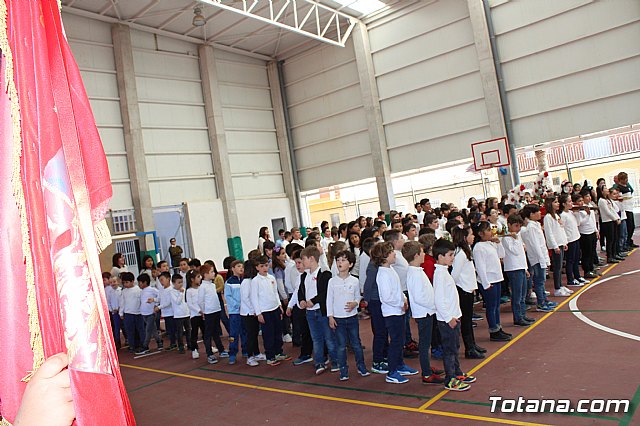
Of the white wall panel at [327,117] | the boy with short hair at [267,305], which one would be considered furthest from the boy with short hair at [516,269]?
the white wall panel at [327,117]

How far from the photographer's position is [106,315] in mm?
1566

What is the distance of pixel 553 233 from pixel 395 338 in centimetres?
390

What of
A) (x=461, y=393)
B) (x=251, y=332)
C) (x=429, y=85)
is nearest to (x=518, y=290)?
(x=461, y=393)

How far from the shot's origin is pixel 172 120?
18.8 metres

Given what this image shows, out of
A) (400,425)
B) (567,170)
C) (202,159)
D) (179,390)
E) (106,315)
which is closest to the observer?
(106,315)

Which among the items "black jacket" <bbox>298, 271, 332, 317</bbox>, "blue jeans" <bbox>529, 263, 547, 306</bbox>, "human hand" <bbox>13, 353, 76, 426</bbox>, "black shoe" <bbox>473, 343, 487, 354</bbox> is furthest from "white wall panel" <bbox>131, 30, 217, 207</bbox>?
"human hand" <bbox>13, 353, 76, 426</bbox>

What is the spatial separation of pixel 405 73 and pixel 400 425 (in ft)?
54.7

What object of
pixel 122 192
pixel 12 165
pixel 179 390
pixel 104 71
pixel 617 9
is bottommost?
pixel 179 390

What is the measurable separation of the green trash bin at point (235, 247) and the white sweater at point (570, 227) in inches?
527

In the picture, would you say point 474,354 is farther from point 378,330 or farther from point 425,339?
point 378,330

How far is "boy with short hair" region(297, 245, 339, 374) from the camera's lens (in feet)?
19.4

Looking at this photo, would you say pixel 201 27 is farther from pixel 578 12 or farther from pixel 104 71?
pixel 578 12

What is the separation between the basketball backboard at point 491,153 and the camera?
599 inches

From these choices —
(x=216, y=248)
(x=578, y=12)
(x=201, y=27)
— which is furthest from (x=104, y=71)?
(x=578, y=12)
